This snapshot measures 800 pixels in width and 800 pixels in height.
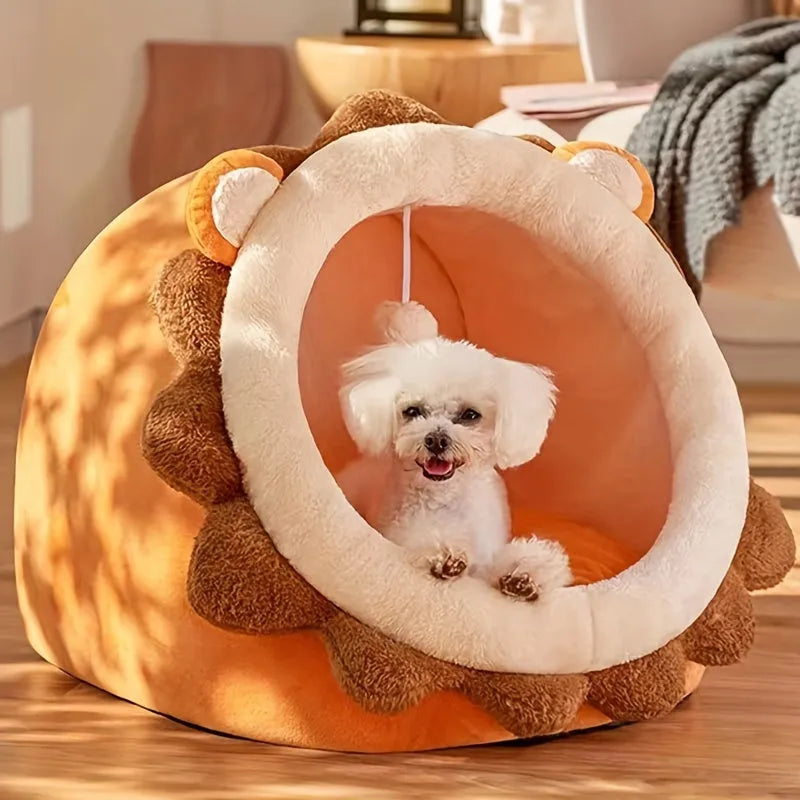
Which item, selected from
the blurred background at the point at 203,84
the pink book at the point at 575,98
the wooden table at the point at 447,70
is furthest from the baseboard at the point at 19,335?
the pink book at the point at 575,98

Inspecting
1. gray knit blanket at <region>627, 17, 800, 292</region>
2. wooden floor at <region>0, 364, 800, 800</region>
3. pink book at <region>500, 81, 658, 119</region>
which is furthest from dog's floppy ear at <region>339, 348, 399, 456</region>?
pink book at <region>500, 81, 658, 119</region>

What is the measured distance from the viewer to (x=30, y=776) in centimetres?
136

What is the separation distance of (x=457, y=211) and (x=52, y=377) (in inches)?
19.1

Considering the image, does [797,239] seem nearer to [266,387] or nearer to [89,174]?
[266,387]

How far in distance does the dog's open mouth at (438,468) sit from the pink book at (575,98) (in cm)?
120

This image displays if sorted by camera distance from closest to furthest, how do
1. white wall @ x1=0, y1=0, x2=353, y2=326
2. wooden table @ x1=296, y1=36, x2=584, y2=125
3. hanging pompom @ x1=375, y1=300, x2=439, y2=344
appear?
hanging pompom @ x1=375, y1=300, x2=439, y2=344, wooden table @ x1=296, y1=36, x2=584, y2=125, white wall @ x1=0, y1=0, x2=353, y2=326

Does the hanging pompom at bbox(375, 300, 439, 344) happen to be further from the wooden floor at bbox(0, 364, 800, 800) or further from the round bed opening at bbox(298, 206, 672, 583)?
the wooden floor at bbox(0, 364, 800, 800)

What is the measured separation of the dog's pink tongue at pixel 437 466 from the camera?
56.4 inches

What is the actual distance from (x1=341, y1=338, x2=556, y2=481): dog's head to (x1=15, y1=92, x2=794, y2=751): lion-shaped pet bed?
3.2 inches

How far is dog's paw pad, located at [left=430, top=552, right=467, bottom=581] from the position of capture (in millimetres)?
1380

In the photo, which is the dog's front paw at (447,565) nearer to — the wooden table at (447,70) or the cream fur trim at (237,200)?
the cream fur trim at (237,200)

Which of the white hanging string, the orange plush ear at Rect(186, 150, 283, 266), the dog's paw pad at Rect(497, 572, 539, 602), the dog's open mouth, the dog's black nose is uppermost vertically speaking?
the orange plush ear at Rect(186, 150, 283, 266)

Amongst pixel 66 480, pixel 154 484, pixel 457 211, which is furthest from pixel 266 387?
pixel 457 211

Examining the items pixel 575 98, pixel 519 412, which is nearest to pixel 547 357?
pixel 519 412
